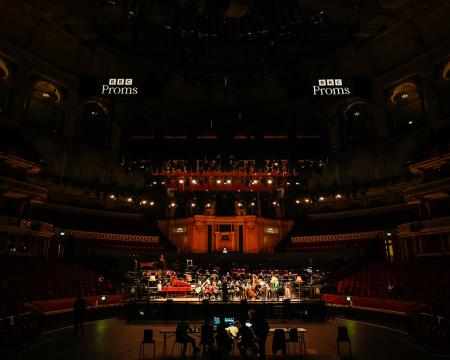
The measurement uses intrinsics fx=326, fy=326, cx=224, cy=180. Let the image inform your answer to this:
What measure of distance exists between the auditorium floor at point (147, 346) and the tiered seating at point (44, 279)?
3174 mm

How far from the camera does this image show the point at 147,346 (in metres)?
11.6

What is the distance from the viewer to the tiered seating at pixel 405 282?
16.6 m

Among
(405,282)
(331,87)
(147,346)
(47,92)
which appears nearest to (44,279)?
(147,346)

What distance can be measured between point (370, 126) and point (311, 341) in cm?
2539

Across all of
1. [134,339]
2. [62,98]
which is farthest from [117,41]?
[134,339]

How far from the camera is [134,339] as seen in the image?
12.8 m

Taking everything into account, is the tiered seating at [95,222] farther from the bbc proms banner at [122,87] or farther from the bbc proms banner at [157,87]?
the bbc proms banner at [157,87]

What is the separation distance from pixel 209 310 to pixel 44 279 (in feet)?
32.2

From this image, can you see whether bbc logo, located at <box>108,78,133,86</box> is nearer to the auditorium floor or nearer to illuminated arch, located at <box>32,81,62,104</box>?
the auditorium floor

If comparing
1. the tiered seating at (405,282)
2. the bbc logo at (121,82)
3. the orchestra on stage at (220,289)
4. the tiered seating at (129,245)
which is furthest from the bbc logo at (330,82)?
the tiered seating at (129,245)

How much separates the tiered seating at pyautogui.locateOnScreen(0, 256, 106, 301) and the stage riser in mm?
4414

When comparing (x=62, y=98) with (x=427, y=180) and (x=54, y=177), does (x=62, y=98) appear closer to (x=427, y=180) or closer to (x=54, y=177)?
(x=54, y=177)

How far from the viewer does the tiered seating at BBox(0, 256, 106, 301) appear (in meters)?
17.0

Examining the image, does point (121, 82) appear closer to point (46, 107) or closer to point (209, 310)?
point (209, 310)
